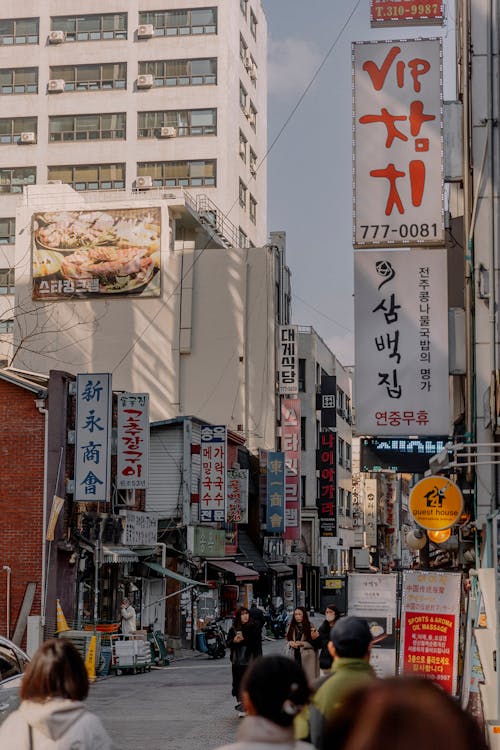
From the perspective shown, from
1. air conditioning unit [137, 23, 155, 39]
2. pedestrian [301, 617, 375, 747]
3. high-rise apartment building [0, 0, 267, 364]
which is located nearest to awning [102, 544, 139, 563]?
pedestrian [301, 617, 375, 747]

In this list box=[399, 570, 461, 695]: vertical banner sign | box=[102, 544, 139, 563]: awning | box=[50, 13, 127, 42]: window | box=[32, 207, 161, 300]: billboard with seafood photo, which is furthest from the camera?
box=[50, 13, 127, 42]: window

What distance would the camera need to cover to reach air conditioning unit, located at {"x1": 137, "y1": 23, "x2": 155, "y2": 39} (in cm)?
6575

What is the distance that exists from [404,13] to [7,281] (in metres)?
48.1

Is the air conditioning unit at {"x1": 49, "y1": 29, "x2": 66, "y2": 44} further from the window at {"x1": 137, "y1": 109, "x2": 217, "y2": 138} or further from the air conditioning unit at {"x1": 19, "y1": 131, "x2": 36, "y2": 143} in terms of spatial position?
the window at {"x1": 137, "y1": 109, "x2": 217, "y2": 138}

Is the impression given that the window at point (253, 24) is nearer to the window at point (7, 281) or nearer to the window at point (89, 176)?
the window at point (89, 176)

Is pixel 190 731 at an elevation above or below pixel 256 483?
below

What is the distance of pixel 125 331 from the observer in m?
56.2

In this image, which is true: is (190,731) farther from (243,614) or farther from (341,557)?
(341,557)

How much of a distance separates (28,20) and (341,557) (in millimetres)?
42880

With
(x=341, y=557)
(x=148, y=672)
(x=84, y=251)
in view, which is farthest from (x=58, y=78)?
(x=148, y=672)

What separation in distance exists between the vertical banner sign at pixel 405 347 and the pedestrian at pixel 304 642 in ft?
10.5

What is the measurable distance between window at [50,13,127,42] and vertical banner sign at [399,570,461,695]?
56.9m

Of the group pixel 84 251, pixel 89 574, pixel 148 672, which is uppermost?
pixel 84 251

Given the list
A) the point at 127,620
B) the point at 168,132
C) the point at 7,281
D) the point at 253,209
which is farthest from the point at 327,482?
the point at 127,620
